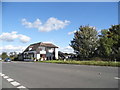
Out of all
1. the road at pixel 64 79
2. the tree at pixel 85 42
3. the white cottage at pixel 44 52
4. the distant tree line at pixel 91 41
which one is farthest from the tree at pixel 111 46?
the road at pixel 64 79

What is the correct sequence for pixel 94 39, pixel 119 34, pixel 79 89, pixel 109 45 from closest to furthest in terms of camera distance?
pixel 79 89
pixel 109 45
pixel 119 34
pixel 94 39

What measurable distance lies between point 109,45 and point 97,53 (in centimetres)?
580

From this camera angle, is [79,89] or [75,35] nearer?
[79,89]

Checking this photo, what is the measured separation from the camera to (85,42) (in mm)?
59844

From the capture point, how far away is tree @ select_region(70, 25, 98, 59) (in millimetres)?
59844

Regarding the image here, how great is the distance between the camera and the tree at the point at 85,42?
59.8 metres

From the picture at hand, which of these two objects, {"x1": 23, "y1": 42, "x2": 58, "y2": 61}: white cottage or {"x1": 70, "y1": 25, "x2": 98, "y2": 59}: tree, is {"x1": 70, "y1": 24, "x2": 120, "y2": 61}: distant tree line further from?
{"x1": 23, "y1": 42, "x2": 58, "y2": 61}: white cottage

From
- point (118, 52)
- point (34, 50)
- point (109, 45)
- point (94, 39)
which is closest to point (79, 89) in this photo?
point (118, 52)

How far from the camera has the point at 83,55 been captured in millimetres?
60094

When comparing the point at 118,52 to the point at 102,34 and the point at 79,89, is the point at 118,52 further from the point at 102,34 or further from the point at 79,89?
the point at 79,89

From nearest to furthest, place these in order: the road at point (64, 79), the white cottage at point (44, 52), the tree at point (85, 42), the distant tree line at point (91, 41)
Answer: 1. the road at point (64, 79)
2. the distant tree line at point (91, 41)
3. the tree at point (85, 42)
4. the white cottage at point (44, 52)

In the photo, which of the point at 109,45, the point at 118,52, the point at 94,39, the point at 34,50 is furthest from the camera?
the point at 34,50

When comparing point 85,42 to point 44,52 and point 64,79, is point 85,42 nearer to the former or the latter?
point 44,52

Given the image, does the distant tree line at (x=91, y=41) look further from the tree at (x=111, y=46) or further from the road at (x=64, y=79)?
the road at (x=64, y=79)
